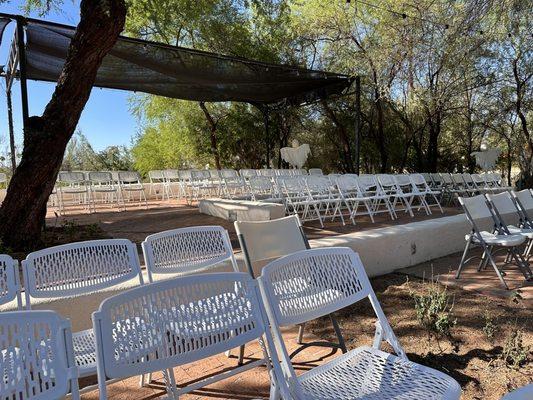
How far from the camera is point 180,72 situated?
8.13 meters

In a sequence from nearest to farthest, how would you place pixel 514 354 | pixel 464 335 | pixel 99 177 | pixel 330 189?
pixel 514 354 < pixel 464 335 < pixel 330 189 < pixel 99 177

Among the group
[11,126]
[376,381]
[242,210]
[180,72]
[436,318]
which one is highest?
[180,72]

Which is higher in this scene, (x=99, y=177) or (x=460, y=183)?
(x=99, y=177)

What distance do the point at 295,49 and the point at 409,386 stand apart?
512 inches

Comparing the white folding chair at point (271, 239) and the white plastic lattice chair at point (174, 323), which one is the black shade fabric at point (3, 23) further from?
the white plastic lattice chair at point (174, 323)

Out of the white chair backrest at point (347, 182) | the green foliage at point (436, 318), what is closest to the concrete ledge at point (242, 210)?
the white chair backrest at point (347, 182)

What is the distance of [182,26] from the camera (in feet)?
39.9

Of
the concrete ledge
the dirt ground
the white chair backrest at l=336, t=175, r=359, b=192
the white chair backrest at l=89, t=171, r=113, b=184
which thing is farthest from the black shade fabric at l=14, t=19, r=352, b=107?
the dirt ground

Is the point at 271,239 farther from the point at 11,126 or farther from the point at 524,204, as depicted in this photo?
the point at 11,126

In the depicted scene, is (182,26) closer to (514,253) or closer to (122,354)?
(514,253)

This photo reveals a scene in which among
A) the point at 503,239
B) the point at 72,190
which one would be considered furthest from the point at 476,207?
the point at 72,190

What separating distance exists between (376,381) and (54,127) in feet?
13.3

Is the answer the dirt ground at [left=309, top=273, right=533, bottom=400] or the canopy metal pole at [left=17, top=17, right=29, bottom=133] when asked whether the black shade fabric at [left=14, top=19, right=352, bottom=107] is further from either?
the dirt ground at [left=309, top=273, right=533, bottom=400]

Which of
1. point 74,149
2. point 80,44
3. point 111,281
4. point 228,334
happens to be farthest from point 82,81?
point 74,149
